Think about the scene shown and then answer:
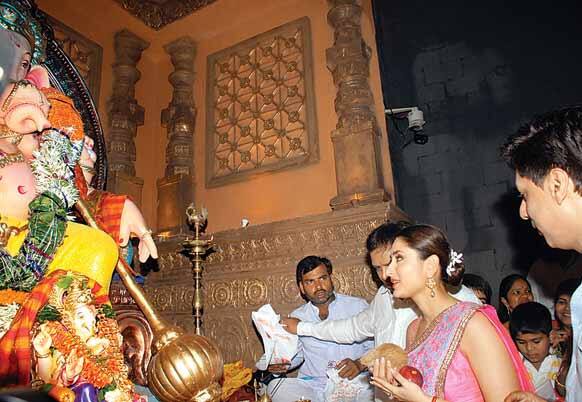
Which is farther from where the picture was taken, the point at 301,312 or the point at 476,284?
the point at 476,284

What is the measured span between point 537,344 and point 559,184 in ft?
6.66

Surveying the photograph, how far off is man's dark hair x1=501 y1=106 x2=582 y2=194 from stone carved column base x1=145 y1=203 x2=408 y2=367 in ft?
7.41

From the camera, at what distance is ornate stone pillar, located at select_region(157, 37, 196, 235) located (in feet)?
17.0

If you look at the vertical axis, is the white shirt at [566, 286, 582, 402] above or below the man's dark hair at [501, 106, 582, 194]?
below

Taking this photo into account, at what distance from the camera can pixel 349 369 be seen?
117 inches

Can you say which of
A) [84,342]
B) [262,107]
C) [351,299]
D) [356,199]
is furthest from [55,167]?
[262,107]

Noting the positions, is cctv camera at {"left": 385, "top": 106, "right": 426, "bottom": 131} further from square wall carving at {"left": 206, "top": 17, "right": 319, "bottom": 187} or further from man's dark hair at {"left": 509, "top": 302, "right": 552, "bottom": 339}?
man's dark hair at {"left": 509, "top": 302, "right": 552, "bottom": 339}

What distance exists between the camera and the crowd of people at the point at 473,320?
1.40 metres

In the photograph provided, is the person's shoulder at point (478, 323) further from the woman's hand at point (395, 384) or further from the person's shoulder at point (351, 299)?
the person's shoulder at point (351, 299)

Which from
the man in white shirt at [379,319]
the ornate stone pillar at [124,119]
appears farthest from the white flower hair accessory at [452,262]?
the ornate stone pillar at [124,119]

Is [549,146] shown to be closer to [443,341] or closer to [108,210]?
[443,341]

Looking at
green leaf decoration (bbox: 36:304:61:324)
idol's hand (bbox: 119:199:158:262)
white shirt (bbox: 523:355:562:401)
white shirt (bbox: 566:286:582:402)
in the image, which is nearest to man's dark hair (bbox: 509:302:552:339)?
white shirt (bbox: 523:355:562:401)

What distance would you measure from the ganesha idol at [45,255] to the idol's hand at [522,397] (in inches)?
53.6

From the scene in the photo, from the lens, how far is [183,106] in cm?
552
